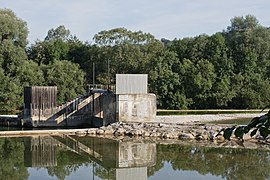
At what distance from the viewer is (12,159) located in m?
18.4

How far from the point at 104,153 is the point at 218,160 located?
5.24 metres

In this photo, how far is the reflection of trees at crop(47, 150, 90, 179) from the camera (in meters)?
15.8

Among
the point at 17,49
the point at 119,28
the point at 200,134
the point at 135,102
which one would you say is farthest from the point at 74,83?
the point at 200,134

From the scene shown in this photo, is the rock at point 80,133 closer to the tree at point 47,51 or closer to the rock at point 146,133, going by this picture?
the rock at point 146,133

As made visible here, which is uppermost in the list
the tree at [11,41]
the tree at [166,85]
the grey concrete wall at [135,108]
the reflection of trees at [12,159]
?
the tree at [11,41]

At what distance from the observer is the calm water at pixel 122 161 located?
50.6 ft

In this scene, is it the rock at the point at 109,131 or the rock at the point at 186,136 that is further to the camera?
the rock at the point at 109,131

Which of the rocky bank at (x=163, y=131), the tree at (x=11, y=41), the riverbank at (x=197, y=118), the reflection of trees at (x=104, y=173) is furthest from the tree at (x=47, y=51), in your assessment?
the reflection of trees at (x=104, y=173)

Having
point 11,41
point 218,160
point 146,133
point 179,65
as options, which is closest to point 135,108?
point 146,133

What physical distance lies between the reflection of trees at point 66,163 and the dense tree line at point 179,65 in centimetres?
2278

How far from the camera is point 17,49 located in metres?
39.9

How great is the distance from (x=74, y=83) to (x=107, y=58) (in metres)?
7.75

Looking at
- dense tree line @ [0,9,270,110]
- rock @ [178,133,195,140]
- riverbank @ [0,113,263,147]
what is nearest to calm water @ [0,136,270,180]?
riverbank @ [0,113,263,147]

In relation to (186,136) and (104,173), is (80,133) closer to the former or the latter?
(186,136)
